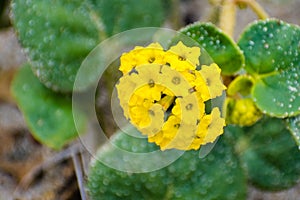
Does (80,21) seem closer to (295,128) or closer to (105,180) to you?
(105,180)

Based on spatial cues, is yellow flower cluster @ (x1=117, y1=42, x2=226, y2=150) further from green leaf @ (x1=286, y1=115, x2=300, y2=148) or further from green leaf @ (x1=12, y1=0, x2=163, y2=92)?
green leaf @ (x1=12, y1=0, x2=163, y2=92)

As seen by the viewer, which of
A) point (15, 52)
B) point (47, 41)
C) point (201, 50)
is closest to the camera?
point (201, 50)

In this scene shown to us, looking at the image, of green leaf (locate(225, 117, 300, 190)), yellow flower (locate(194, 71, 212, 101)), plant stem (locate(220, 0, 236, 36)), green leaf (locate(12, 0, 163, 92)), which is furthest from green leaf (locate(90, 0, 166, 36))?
yellow flower (locate(194, 71, 212, 101))

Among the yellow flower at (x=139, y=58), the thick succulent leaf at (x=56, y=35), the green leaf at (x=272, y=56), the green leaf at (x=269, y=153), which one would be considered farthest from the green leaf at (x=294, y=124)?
the thick succulent leaf at (x=56, y=35)

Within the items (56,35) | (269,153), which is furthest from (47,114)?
(269,153)

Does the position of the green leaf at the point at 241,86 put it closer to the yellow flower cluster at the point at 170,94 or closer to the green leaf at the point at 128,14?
the yellow flower cluster at the point at 170,94

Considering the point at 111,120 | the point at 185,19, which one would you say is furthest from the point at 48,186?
the point at 185,19

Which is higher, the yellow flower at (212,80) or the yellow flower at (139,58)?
the yellow flower at (139,58)
